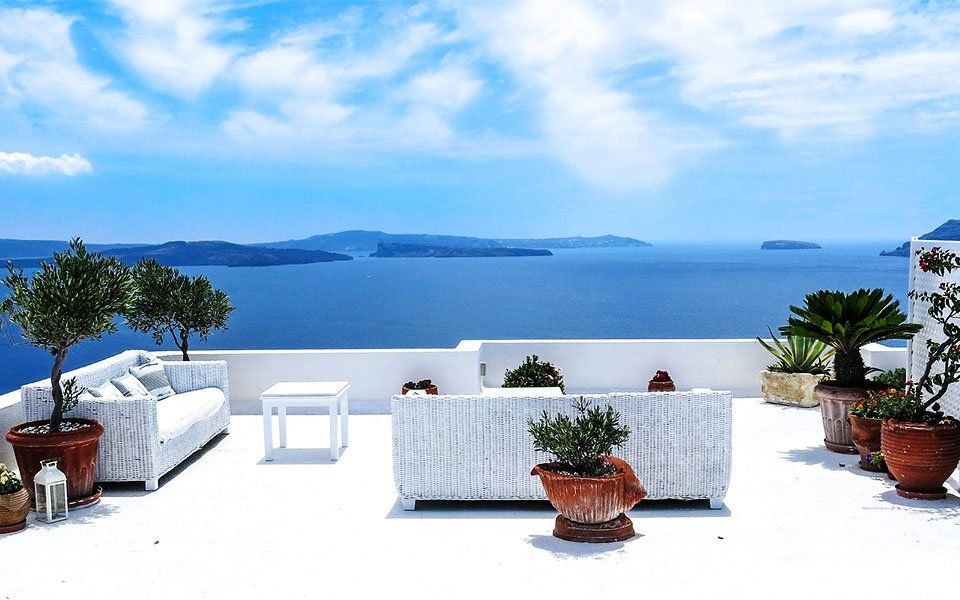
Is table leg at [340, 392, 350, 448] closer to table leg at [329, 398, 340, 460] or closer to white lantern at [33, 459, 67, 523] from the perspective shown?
table leg at [329, 398, 340, 460]

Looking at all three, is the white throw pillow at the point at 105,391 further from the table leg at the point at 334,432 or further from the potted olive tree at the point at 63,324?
the table leg at the point at 334,432

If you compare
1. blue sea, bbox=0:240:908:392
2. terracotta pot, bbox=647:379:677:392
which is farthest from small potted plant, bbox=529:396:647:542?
blue sea, bbox=0:240:908:392

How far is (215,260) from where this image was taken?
68188 mm

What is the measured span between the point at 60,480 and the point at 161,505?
678mm

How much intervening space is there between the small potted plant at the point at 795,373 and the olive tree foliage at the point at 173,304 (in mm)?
6080

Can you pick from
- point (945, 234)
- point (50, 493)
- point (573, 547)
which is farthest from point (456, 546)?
point (945, 234)

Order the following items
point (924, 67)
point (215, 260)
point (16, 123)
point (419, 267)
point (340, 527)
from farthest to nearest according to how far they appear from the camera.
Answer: point (419, 267) < point (924, 67) < point (16, 123) < point (215, 260) < point (340, 527)

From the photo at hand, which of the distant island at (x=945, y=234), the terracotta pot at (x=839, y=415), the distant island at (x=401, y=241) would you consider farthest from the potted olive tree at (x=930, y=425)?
the distant island at (x=401, y=241)

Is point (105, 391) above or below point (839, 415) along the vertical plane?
above

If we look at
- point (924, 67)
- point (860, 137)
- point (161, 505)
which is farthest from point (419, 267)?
point (161, 505)

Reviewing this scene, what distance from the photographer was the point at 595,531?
202 inches

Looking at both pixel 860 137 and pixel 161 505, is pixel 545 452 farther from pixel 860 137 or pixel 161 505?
pixel 860 137

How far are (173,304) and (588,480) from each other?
20.6ft

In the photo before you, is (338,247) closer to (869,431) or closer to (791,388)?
(791,388)
